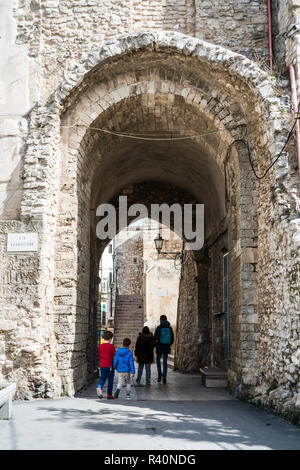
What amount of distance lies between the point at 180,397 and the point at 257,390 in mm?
1390

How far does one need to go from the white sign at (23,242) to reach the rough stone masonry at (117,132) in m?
0.05

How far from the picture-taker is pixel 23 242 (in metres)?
7.88

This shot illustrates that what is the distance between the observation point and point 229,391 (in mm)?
8516

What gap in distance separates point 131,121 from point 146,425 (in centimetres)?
592

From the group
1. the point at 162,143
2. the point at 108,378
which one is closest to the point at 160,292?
the point at 162,143

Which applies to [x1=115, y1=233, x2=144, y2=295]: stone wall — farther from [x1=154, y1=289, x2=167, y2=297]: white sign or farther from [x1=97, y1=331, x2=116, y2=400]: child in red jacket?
[x1=97, y1=331, x2=116, y2=400]: child in red jacket

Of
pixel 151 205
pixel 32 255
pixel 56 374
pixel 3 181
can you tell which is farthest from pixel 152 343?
pixel 151 205

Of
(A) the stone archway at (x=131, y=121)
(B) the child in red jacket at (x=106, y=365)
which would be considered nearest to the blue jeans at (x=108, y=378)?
(B) the child in red jacket at (x=106, y=365)

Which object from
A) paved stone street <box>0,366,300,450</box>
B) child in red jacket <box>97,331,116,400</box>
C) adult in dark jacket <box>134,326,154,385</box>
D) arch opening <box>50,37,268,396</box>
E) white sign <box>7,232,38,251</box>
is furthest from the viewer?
adult in dark jacket <box>134,326,154,385</box>

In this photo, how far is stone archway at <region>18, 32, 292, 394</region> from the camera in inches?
316

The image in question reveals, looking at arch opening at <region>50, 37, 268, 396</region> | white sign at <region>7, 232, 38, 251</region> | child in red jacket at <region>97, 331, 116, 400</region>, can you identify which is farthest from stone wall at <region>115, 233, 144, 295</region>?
white sign at <region>7, 232, 38, 251</region>

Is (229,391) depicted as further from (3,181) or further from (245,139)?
(3,181)

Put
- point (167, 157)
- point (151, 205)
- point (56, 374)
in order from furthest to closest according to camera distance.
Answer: point (151, 205) → point (167, 157) → point (56, 374)

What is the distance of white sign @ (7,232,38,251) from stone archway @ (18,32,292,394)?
7.6 inches
